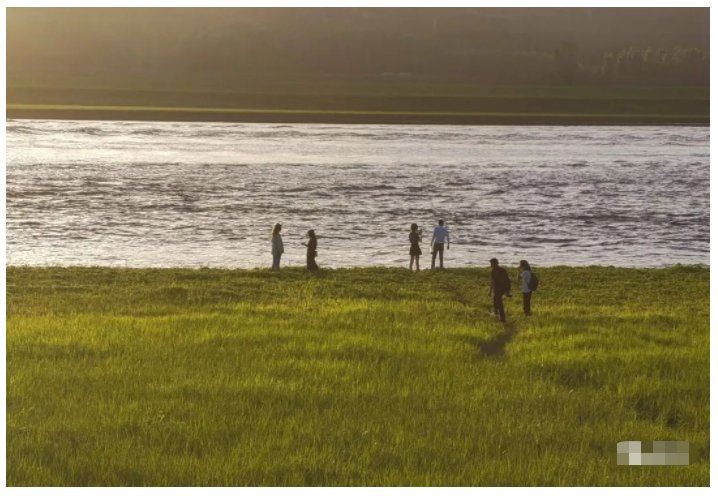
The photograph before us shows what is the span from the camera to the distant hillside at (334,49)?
11306 centimetres

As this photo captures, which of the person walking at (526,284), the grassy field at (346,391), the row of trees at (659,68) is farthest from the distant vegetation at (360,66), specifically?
the grassy field at (346,391)

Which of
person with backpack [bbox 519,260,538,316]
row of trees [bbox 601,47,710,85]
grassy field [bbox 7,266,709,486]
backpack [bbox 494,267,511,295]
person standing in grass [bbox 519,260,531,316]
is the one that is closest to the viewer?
grassy field [bbox 7,266,709,486]

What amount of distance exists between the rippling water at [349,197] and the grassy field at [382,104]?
1750 cm

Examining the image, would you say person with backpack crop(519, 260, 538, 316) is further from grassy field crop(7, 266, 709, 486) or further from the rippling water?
the rippling water

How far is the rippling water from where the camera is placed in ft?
110

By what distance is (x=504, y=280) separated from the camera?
18812 millimetres

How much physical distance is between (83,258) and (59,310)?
11.2 m

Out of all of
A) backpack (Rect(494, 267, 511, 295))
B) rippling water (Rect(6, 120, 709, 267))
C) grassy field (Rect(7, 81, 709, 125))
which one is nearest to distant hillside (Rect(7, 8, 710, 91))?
grassy field (Rect(7, 81, 709, 125))

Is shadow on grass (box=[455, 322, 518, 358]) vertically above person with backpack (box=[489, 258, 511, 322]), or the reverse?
person with backpack (box=[489, 258, 511, 322])

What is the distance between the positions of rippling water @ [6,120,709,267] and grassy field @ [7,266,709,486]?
37.7 ft

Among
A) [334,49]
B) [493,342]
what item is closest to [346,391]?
[493,342]

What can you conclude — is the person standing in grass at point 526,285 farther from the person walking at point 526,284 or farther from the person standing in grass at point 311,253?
the person standing in grass at point 311,253

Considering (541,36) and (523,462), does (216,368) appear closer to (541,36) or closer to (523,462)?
(523,462)

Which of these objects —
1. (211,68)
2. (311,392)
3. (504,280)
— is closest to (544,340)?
(504,280)
